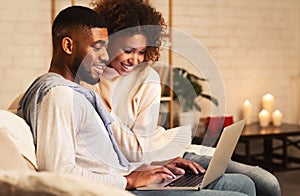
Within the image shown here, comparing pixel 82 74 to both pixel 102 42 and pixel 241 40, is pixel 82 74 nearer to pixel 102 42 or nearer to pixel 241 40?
pixel 102 42

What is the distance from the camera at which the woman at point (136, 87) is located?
2.06 metres

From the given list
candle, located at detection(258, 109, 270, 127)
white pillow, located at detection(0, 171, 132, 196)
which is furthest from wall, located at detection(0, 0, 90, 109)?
white pillow, located at detection(0, 171, 132, 196)

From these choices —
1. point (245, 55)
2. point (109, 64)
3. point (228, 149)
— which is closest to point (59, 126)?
point (109, 64)

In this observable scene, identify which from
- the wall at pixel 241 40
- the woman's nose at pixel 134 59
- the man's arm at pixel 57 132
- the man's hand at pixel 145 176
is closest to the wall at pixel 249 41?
the wall at pixel 241 40

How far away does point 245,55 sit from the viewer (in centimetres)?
470

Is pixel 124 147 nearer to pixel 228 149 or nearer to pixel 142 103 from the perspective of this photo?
pixel 142 103

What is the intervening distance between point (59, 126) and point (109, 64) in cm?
47

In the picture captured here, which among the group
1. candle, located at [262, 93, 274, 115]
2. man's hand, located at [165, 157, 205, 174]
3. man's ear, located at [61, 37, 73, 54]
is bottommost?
man's hand, located at [165, 157, 205, 174]

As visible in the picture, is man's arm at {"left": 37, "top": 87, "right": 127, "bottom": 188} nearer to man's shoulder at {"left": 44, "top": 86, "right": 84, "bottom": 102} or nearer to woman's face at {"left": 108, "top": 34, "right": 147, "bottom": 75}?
man's shoulder at {"left": 44, "top": 86, "right": 84, "bottom": 102}

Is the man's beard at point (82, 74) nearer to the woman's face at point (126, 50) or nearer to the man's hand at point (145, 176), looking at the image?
the woman's face at point (126, 50)

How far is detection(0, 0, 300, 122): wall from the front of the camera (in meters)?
3.89

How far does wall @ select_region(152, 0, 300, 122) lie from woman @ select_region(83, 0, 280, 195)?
84.6 inches

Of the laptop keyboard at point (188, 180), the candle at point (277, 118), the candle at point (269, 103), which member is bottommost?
the candle at point (277, 118)

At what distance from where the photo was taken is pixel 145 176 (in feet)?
6.02
